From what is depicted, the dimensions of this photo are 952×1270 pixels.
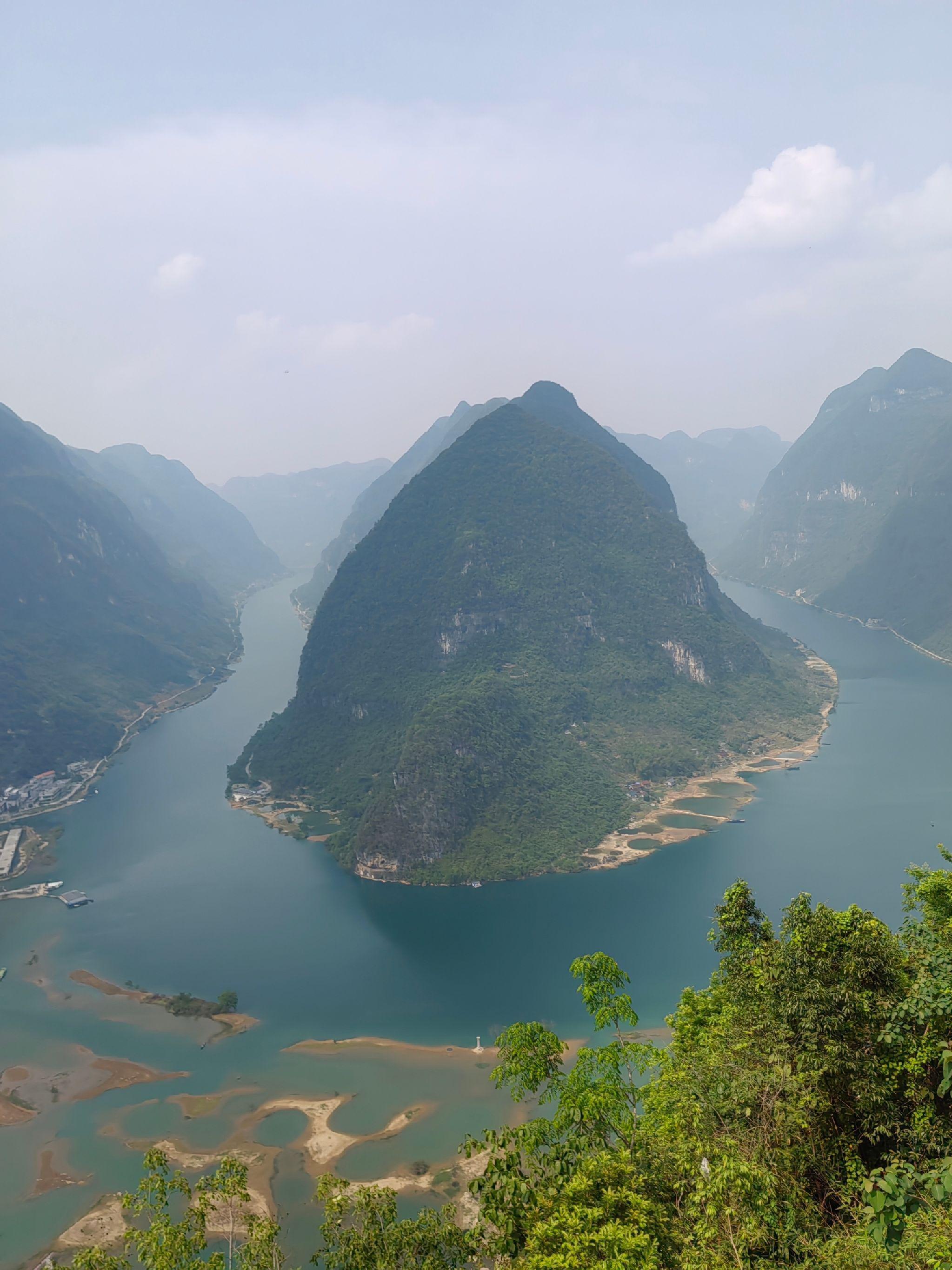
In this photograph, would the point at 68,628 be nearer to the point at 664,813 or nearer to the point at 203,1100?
the point at 664,813

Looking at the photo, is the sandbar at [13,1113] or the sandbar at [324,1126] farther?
the sandbar at [13,1113]

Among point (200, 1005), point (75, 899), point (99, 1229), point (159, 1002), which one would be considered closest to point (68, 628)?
point (75, 899)

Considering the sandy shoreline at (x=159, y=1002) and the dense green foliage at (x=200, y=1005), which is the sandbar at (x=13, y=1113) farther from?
the dense green foliage at (x=200, y=1005)

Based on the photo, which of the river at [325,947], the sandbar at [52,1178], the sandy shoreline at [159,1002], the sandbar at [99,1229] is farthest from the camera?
the sandy shoreline at [159,1002]

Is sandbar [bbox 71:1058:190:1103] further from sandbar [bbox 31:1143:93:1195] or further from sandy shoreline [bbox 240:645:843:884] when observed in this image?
sandy shoreline [bbox 240:645:843:884]

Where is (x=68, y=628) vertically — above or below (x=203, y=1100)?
above

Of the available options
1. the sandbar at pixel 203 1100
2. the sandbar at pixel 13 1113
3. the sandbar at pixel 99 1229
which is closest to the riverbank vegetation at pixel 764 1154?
the sandbar at pixel 99 1229

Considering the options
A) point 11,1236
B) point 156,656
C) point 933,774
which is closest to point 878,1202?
point 11,1236
